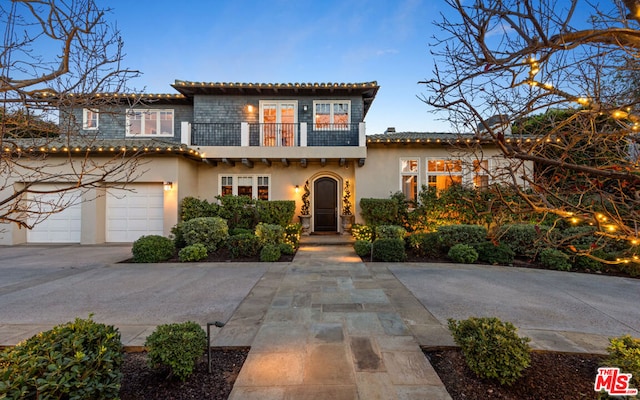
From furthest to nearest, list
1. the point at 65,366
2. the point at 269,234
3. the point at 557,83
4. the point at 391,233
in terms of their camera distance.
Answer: the point at 391,233 < the point at 269,234 < the point at 557,83 < the point at 65,366

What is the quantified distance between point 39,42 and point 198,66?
8361 millimetres

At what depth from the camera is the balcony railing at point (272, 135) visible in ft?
32.7

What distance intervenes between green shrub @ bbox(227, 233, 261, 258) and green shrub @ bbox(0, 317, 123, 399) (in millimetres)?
5087

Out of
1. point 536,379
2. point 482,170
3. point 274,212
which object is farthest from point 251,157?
point 536,379

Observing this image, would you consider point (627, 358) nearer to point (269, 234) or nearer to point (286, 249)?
point (286, 249)

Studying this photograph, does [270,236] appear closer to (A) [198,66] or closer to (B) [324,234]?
Answer: (B) [324,234]

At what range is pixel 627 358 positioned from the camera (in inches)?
77.6

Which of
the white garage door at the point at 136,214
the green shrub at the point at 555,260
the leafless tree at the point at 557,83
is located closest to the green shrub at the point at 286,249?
the white garage door at the point at 136,214

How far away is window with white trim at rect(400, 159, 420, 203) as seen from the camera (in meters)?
9.80

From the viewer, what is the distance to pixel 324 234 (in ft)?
33.4

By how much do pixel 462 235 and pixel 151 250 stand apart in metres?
8.08

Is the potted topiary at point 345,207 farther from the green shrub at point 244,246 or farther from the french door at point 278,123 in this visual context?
the green shrub at point 244,246

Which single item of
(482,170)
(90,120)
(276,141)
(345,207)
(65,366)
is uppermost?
(276,141)

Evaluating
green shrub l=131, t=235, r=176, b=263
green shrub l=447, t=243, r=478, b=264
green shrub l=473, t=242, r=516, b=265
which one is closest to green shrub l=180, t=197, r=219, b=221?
green shrub l=131, t=235, r=176, b=263
